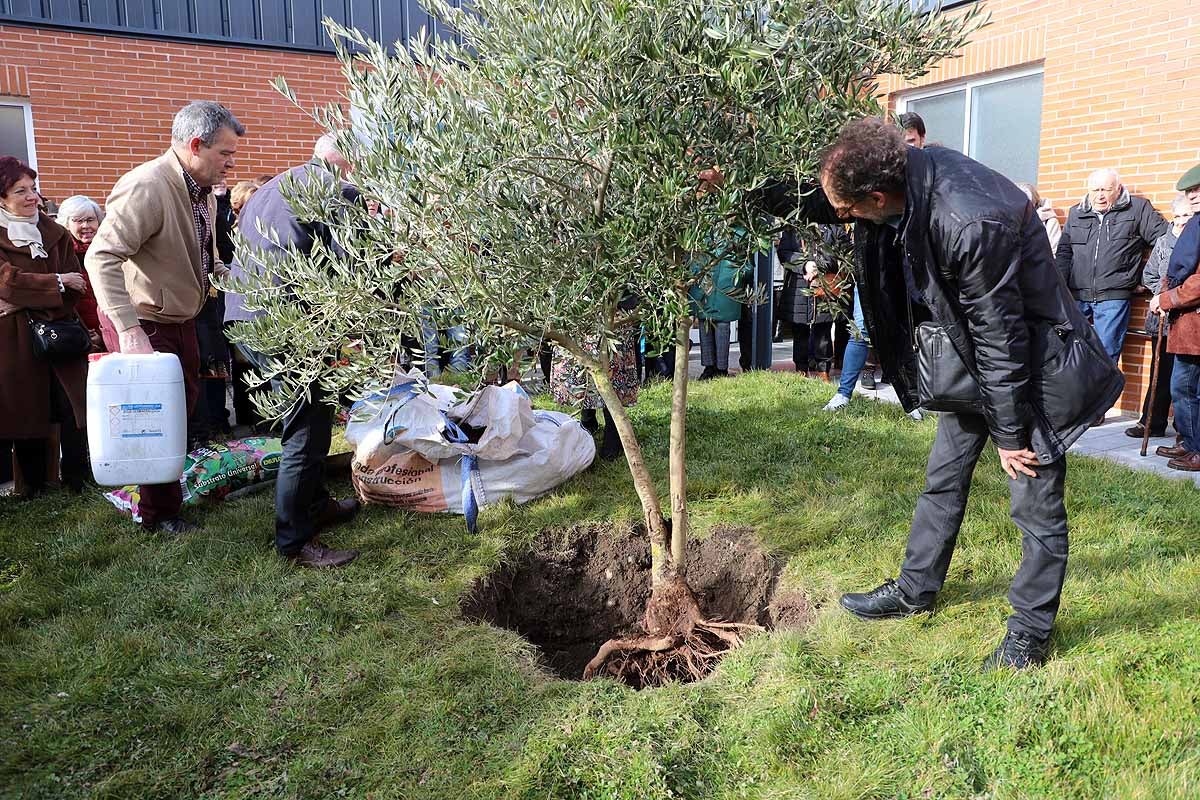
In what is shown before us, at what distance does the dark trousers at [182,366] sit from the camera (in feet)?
14.6

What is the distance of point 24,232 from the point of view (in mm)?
5195

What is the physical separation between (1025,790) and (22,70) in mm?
11203

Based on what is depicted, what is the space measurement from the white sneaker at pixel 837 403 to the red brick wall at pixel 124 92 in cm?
696

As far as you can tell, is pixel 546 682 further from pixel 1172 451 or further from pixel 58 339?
pixel 1172 451

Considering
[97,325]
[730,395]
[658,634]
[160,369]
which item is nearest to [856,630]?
[658,634]

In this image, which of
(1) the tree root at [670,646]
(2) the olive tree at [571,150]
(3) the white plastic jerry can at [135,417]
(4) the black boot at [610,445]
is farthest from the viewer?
(4) the black boot at [610,445]

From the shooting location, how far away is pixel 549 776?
2.59 meters

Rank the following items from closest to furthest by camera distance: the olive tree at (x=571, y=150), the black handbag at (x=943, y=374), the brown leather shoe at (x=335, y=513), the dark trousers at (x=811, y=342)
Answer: the olive tree at (x=571, y=150), the black handbag at (x=943, y=374), the brown leather shoe at (x=335, y=513), the dark trousers at (x=811, y=342)

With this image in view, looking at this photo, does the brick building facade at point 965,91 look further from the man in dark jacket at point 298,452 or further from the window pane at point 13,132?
the man in dark jacket at point 298,452

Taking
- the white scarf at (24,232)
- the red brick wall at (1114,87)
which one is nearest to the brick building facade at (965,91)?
the red brick wall at (1114,87)

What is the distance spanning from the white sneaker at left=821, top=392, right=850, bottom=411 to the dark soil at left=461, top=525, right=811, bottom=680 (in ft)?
8.15

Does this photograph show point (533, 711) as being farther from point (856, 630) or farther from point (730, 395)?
point (730, 395)

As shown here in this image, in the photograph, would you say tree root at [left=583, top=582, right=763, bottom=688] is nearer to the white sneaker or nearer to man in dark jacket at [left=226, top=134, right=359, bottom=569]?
man in dark jacket at [left=226, top=134, right=359, bottom=569]

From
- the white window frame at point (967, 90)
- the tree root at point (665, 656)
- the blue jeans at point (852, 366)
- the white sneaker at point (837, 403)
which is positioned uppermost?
the white window frame at point (967, 90)
